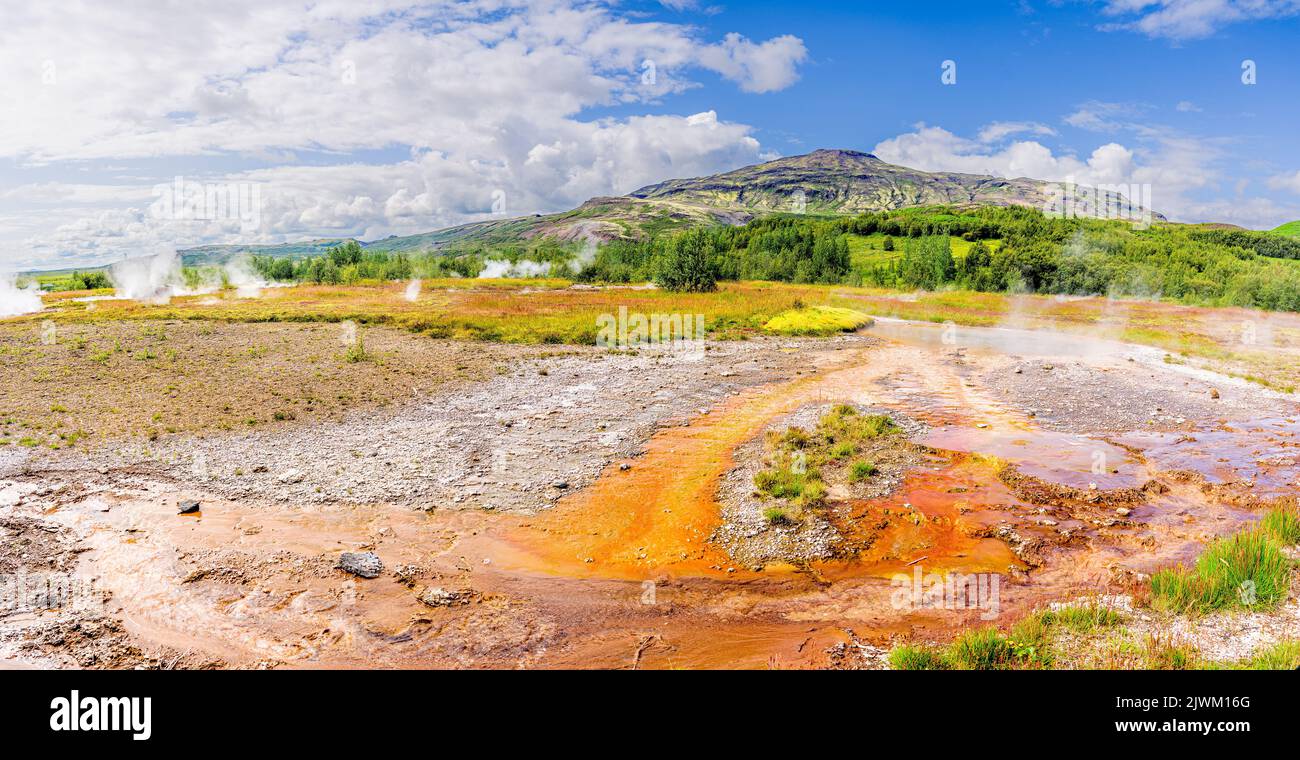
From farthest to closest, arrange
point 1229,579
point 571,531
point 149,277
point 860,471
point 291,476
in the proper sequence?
point 149,277, point 860,471, point 291,476, point 571,531, point 1229,579

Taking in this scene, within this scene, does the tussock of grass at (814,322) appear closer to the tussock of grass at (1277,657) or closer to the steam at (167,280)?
the tussock of grass at (1277,657)

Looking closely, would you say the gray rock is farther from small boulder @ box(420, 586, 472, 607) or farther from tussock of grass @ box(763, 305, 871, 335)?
tussock of grass @ box(763, 305, 871, 335)

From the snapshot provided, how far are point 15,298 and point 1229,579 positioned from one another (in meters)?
85.8

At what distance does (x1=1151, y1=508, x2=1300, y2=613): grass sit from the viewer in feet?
26.6

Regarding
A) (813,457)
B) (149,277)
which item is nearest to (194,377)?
(813,457)

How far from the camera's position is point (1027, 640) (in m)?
7.25

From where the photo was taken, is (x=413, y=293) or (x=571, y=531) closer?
(x=571, y=531)

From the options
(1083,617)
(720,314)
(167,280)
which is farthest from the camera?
(167,280)

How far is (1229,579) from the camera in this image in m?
8.45

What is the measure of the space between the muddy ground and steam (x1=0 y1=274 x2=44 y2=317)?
54.9 meters

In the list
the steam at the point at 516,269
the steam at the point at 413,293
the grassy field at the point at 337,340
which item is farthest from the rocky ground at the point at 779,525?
the steam at the point at 516,269

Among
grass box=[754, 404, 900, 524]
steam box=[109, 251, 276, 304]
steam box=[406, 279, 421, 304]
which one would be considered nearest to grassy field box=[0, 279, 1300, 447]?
steam box=[406, 279, 421, 304]

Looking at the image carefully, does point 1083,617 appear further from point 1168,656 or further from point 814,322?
point 814,322
